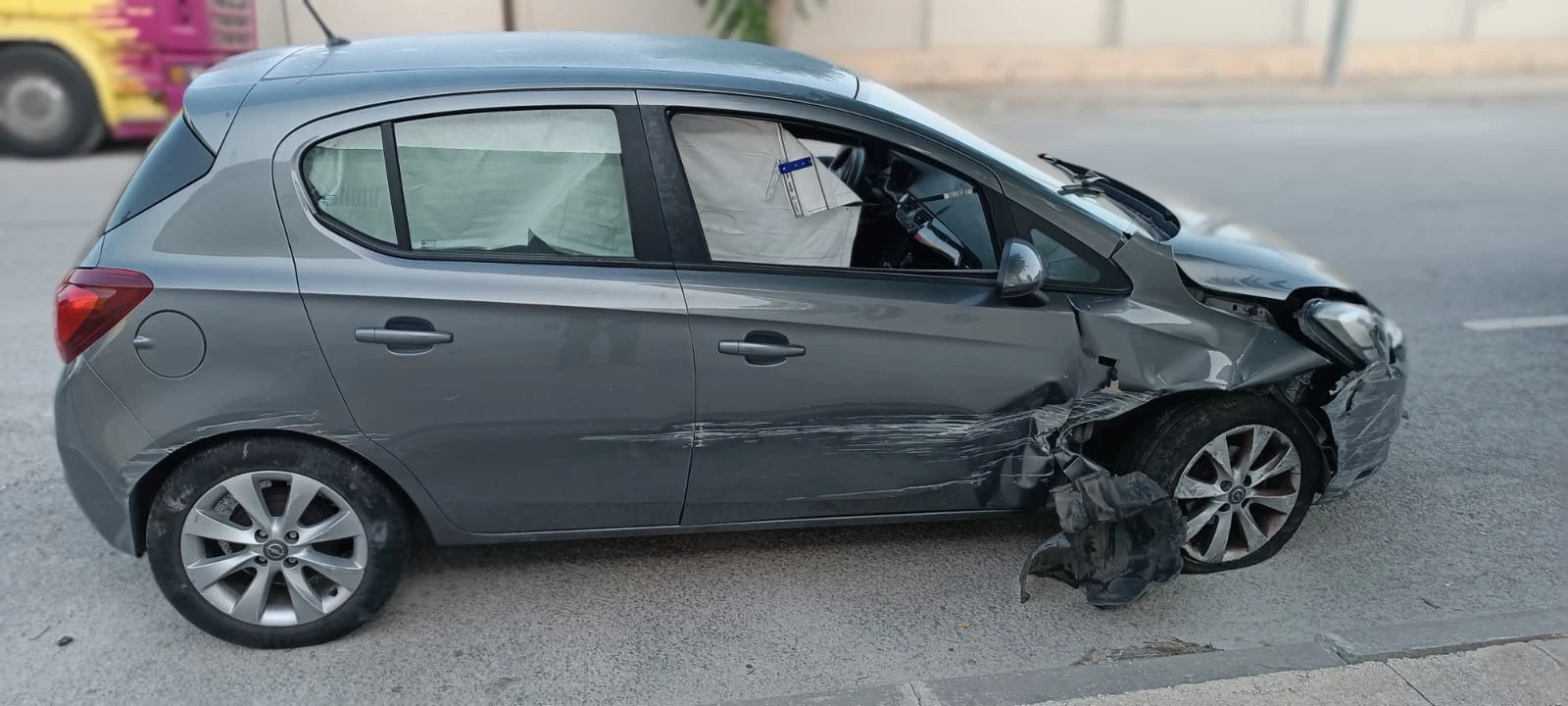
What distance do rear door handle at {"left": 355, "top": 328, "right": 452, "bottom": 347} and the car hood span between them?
2219 mm

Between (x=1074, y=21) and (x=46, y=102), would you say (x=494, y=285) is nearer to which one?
(x=46, y=102)

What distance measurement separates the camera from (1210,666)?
3.45 meters

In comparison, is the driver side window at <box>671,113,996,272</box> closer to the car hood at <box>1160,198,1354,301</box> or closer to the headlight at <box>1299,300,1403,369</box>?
the car hood at <box>1160,198,1354,301</box>

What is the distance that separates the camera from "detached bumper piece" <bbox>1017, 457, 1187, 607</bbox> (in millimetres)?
3588

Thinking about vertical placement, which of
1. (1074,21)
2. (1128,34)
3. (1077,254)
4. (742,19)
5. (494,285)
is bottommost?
(494,285)

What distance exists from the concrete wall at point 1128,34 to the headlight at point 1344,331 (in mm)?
12884

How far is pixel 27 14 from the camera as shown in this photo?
10.2 meters

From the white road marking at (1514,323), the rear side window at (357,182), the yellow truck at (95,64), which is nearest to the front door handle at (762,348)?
the rear side window at (357,182)

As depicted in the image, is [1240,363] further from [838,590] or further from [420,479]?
[420,479]

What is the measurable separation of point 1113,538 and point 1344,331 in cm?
104

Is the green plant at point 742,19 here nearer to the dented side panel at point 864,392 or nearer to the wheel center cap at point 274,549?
the dented side panel at point 864,392

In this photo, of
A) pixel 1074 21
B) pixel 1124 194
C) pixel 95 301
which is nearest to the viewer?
pixel 95 301

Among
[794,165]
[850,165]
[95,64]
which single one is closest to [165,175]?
[794,165]

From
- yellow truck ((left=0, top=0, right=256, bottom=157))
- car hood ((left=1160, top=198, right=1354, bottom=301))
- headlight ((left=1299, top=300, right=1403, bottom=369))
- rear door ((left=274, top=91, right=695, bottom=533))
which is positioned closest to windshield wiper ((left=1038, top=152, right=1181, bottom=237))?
car hood ((left=1160, top=198, right=1354, bottom=301))
